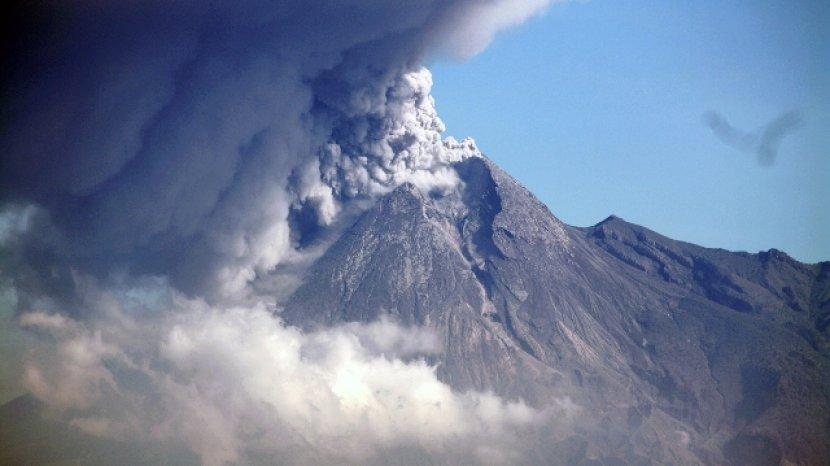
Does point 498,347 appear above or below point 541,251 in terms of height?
below

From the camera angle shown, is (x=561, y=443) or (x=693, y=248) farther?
→ (x=693, y=248)

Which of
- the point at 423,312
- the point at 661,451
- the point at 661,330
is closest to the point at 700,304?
the point at 661,330

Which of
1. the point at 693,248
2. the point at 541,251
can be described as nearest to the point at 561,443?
the point at 541,251

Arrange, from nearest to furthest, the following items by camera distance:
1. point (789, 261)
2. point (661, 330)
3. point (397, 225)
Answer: point (397, 225)
point (661, 330)
point (789, 261)

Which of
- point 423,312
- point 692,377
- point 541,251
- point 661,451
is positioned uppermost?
point 541,251

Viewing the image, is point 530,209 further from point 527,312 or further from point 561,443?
point 561,443

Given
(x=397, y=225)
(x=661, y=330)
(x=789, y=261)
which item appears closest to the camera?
(x=397, y=225)
